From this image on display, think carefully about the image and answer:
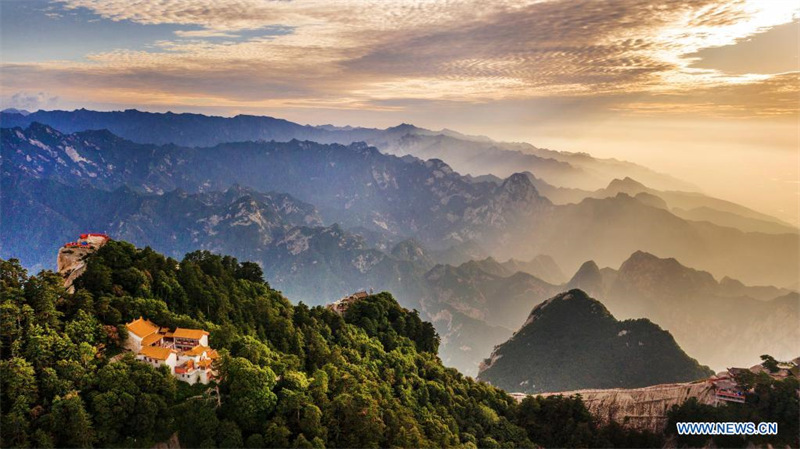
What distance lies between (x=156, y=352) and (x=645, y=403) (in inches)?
2181

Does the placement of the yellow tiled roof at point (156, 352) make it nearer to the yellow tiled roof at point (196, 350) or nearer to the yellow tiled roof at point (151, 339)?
the yellow tiled roof at point (151, 339)

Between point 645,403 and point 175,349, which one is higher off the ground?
point 175,349

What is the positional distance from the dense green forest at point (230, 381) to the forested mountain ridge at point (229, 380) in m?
0.11

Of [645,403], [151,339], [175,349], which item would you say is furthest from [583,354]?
[151,339]

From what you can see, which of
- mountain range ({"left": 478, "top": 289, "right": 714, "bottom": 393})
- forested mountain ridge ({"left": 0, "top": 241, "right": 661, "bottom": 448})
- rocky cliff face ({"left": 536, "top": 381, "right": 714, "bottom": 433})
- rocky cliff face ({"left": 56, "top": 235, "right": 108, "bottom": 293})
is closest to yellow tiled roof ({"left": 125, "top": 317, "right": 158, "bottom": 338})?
forested mountain ridge ({"left": 0, "top": 241, "right": 661, "bottom": 448})

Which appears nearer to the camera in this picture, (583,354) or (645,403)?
(645,403)

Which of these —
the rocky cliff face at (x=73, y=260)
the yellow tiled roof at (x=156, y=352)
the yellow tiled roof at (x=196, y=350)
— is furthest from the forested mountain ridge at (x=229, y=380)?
the yellow tiled roof at (x=196, y=350)

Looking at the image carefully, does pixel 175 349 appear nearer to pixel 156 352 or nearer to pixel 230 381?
pixel 156 352

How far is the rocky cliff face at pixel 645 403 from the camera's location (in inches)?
2509

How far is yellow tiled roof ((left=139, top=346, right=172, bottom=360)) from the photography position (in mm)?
41562

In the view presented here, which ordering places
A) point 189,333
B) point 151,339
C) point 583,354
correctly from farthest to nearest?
point 583,354 < point 189,333 < point 151,339

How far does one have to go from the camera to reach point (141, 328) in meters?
44.7

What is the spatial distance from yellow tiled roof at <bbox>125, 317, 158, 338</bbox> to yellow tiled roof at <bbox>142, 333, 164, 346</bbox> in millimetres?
287

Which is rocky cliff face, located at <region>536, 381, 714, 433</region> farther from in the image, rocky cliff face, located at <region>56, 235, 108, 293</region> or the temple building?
rocky cliff face, located at <region>56, 235, 108, 293</region>
